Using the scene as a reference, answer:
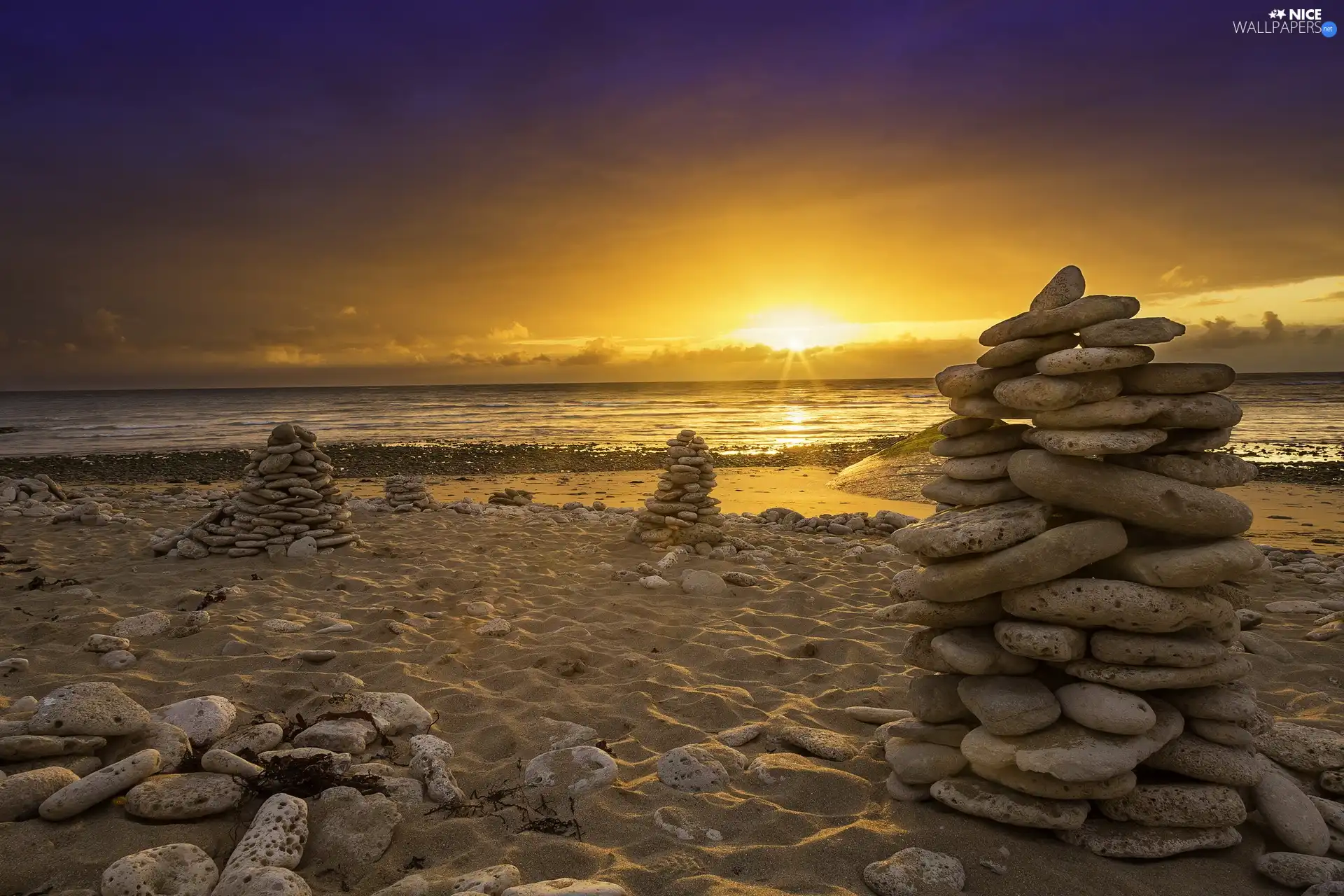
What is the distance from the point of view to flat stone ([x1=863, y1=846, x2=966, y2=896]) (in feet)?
11.3

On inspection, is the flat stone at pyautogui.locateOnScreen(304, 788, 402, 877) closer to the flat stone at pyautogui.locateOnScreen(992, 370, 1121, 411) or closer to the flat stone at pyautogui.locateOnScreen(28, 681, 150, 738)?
the flat stone at pyautogui.locateOnScreen(28, 681, 150, 738)

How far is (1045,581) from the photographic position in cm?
398

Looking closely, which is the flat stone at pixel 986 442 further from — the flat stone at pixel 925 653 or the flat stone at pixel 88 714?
the flat stone at pixel 88 714

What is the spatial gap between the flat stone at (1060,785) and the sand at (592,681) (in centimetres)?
27

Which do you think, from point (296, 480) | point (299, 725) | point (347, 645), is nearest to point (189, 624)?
point (347, 645)

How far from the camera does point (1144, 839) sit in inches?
147

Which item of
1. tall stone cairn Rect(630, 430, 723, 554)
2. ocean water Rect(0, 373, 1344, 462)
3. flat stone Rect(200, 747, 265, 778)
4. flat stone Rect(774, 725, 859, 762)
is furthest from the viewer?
ocean water Rect(0, 373, 1344, 462)

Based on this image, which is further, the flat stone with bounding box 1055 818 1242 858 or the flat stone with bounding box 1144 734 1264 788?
the flat stone with bounding box 1144 734 1264 788

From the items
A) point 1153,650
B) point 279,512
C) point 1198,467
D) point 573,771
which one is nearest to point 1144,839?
point 1153,650

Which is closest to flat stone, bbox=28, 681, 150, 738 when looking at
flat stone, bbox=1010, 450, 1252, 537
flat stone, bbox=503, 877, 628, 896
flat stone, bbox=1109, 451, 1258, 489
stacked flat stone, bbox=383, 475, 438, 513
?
flat stone, bbox=503, 877, 628, 896

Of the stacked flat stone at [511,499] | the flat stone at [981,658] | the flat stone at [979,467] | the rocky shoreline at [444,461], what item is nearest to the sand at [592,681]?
the flat stone at [981,658]

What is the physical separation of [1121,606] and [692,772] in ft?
8.65

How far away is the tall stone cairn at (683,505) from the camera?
11.7m

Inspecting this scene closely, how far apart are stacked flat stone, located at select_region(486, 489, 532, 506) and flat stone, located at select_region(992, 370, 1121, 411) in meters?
13.7
